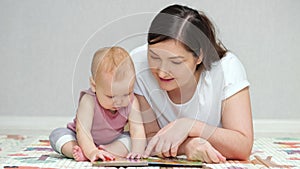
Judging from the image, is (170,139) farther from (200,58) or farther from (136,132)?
(200,58)

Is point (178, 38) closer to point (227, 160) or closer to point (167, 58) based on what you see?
point (167, 58)

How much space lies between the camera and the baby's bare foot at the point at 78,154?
147cm

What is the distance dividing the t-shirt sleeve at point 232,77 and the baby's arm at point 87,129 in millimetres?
357

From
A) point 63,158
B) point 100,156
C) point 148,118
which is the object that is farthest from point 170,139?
point 63,158

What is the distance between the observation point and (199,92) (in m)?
1.51

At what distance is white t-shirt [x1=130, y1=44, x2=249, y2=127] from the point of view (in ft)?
4.77

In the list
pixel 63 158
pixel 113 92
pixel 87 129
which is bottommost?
pixel 63 158

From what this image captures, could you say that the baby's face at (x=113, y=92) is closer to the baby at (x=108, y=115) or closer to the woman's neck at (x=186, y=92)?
the baby at (x=108, y=115)

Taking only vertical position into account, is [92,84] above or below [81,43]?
above

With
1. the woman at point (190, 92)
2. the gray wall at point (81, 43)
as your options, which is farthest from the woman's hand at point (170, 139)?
the gray wall at point (81, 43)

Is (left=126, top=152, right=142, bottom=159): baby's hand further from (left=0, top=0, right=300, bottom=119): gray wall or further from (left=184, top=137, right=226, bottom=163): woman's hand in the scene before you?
(left=0, top=0, right=300, bottom=119): gray wall

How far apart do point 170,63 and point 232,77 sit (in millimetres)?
264

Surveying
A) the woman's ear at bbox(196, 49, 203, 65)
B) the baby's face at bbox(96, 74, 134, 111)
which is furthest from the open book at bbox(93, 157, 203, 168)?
the woman's ear at bbox(196, 49, 203, 65)

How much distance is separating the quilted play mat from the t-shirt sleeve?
0.62 ft
